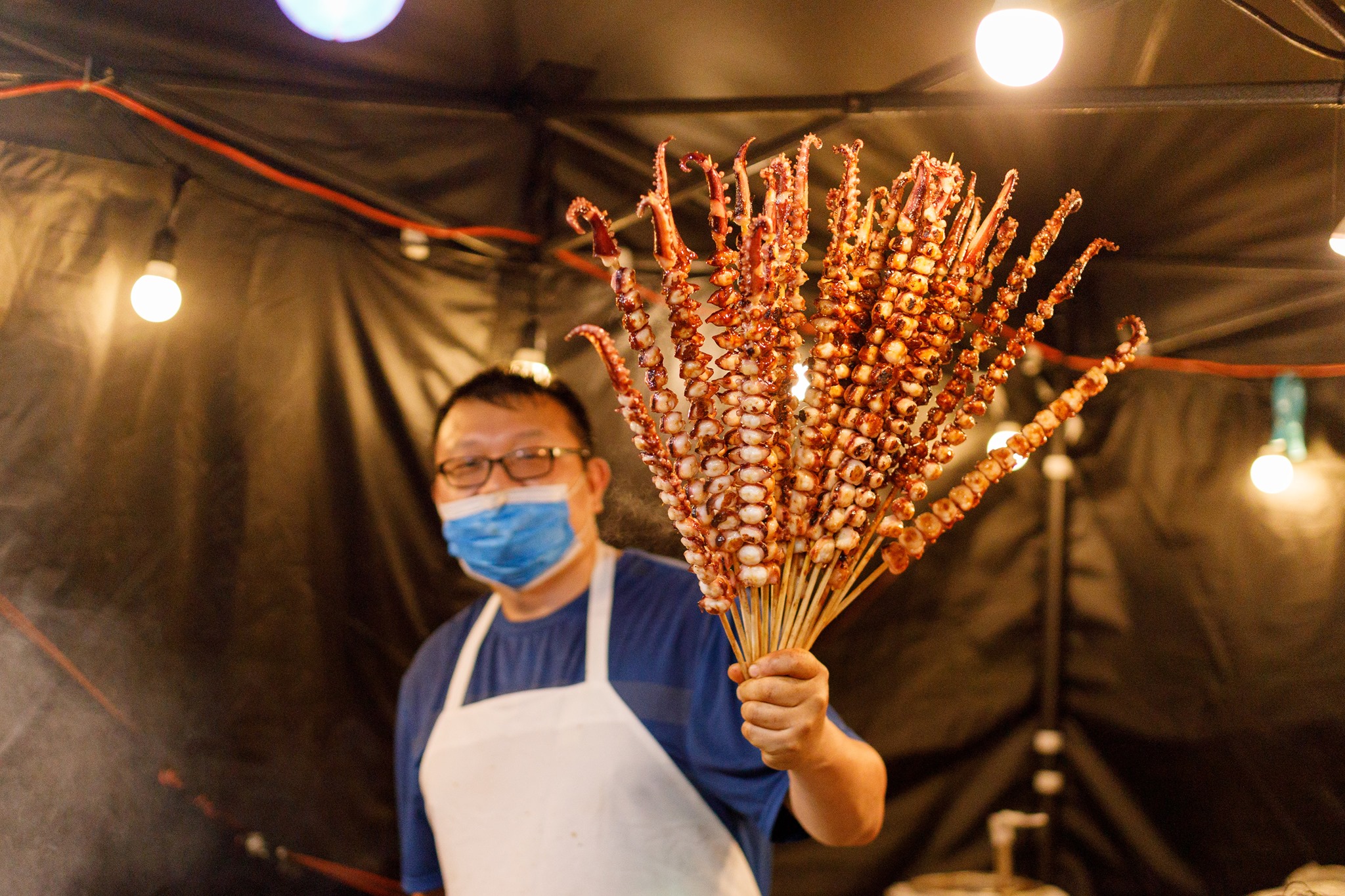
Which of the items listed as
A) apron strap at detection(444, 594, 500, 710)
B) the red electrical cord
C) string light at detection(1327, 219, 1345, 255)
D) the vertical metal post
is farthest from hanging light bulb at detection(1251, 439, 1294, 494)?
the red electrical cord

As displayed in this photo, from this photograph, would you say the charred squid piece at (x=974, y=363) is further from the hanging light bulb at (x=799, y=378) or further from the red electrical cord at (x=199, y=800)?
the red electrical cord at (x=199, y=800)

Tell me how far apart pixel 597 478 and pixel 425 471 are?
995 mm

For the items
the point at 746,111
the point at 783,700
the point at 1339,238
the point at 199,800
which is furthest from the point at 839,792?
the point at 199,800

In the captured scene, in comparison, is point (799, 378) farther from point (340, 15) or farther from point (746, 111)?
point (340, 15)

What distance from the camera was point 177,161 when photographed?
2936 mm

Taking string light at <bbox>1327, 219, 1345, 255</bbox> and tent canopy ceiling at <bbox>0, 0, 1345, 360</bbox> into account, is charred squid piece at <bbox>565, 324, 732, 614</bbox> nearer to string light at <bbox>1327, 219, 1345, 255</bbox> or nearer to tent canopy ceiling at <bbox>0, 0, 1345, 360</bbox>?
tent canopy ceiling at <bbox>0, 0, 1345, 360</bbox>

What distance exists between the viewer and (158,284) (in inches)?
109

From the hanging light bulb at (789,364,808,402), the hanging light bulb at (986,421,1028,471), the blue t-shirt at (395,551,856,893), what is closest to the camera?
the hanging light bulb at (789,364,808,402)

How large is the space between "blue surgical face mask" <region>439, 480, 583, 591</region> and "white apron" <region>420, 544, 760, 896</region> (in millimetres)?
174

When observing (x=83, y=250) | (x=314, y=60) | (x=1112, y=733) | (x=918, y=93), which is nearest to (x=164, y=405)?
(x=83, y=250)

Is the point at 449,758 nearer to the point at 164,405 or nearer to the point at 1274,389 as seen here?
the point at 164,405

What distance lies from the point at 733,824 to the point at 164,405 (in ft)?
6.77

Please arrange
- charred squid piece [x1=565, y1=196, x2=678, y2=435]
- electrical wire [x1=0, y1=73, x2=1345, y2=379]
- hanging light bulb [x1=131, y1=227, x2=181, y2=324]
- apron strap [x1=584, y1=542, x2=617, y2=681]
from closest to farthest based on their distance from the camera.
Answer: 1. charred squid piece [x1=565, y1=196, x2=678, y2=435]
2. apron strap [x1=584, y1=542, x2=617, y2=681]
3. electrical wire [x1=0, y1=73, x2=1345, y2=379]
4. hanging light bulb [x1=131, y1=227, x2=181, y2=324]

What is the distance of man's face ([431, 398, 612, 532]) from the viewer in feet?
8.45
